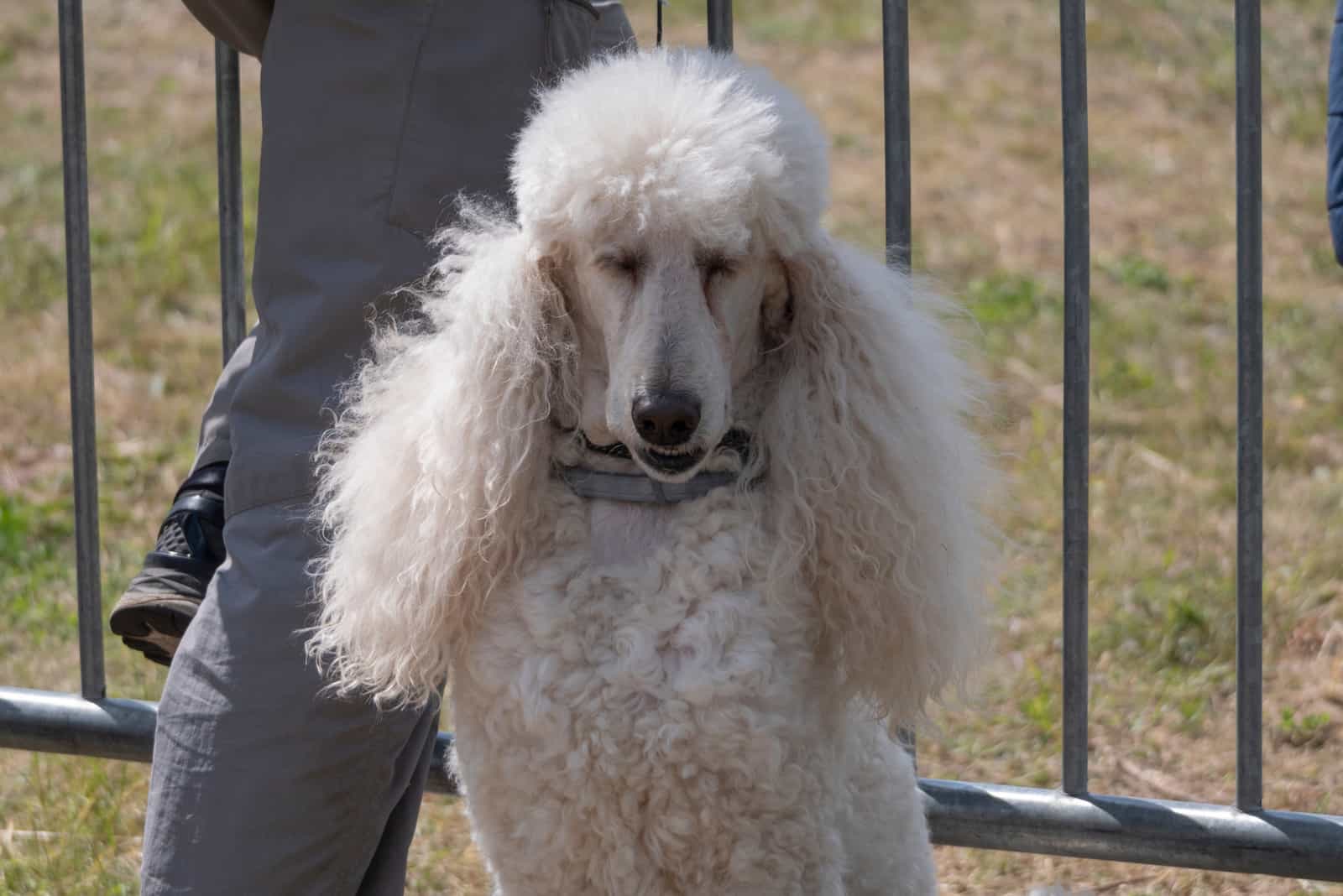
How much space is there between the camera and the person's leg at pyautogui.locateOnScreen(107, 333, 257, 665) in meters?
2.29

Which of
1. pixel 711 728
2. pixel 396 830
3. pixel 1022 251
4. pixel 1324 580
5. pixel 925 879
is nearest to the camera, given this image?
pixel 711 728

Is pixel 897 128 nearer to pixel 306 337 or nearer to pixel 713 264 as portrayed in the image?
pixel 713 264

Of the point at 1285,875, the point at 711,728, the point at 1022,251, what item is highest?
the point at 1022,251

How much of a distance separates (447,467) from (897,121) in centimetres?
98

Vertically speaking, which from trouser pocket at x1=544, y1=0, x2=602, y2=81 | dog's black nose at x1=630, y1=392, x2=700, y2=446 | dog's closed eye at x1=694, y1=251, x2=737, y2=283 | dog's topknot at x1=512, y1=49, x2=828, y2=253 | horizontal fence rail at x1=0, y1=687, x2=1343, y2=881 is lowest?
horizontal fence rail at x1=0, y1=687, x2=1343, y2=881

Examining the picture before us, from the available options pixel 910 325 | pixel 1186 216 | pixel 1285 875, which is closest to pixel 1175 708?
pixel 1285 875

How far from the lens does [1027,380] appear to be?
5.23 meters

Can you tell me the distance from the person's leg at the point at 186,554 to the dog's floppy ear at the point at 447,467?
397mm

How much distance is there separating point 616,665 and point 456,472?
0.30 m

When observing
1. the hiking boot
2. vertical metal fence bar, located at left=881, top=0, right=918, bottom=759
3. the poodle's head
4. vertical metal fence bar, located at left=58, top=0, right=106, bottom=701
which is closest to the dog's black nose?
the poodle's head

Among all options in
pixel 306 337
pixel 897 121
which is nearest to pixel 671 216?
pixel 306 337

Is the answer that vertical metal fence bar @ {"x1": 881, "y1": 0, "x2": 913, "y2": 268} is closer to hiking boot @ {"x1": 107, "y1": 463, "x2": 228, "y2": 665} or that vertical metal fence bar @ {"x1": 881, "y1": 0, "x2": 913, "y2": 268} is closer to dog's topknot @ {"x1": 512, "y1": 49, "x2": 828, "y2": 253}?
dog's topknot @ {"x1": 512, "y1": 49, "x2": 828, "y2": 253}

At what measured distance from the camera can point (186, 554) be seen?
2.35 metres

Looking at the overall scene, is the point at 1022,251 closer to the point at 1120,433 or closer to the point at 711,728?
the point at 1120,433
